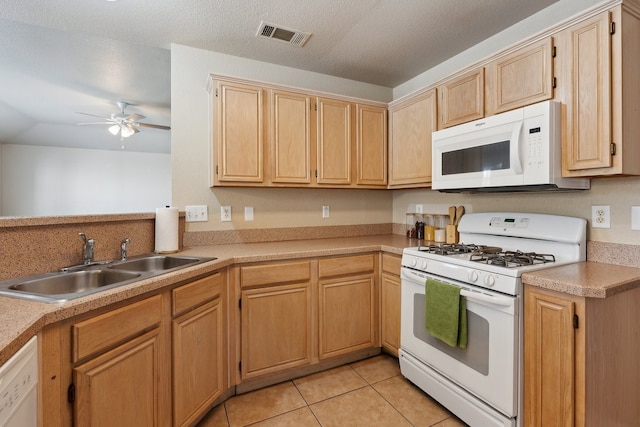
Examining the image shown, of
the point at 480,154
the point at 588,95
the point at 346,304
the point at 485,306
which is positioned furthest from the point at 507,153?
the point at 346,304

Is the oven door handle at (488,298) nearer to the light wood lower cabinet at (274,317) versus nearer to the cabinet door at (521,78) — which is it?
the light wood lower cabinet at (274,317)

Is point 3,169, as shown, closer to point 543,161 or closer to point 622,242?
point 543,161

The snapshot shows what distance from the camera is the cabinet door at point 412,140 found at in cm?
242

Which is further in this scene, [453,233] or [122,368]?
[453,233]

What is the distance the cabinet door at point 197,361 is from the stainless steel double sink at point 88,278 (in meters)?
0.29

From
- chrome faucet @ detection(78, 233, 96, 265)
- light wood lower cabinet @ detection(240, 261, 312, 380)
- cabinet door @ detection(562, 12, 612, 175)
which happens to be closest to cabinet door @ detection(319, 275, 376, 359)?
light wood lower cabinet @ detection(240, 261, 312, 380)

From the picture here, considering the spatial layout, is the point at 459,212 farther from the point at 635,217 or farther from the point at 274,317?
the point at 274,317

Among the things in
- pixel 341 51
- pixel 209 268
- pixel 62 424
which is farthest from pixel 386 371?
pixel 341 51

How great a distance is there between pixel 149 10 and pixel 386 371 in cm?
291

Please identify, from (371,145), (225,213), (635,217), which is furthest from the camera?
(371,145)

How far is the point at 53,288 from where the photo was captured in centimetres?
145

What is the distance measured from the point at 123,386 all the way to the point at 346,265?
1.45 meters

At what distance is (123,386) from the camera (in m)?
1.21

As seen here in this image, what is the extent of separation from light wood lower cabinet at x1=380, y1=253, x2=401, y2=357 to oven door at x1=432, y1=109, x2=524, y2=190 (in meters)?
0.67
